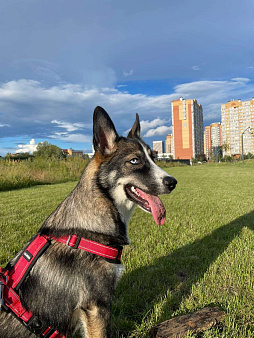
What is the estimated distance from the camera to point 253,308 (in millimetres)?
2705

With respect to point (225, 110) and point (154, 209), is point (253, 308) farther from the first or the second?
point (225, 110)

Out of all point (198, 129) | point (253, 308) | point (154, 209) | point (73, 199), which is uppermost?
point (198, 129)

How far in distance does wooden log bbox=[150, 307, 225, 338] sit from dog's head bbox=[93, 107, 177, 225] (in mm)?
1005

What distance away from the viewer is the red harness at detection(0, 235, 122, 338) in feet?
5.50

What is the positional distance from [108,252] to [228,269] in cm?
252

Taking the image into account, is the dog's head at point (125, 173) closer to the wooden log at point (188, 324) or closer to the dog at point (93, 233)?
the dog at point (93, 233)

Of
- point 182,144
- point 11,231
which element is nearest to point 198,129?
point 182,144

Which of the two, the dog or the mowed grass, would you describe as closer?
the dog

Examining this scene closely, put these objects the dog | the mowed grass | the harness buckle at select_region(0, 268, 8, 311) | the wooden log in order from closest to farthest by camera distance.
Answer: the harness buckle at select_region(0, 268, 8, 311), the dog, the wooden log, the mowed grass

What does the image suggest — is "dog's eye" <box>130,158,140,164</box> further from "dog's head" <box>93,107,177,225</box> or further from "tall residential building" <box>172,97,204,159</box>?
"tall residential building" <box>172,97,204,159</box>

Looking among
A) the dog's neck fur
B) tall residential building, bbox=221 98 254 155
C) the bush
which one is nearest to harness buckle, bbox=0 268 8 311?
the dog's neck fur

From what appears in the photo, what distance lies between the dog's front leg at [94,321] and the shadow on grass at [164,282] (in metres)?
0.72

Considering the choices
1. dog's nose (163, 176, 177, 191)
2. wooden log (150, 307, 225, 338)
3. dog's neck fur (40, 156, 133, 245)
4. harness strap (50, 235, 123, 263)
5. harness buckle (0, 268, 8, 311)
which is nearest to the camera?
harness buckle (0, 268, 8, 311)

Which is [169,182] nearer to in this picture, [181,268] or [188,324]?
[188,324]
